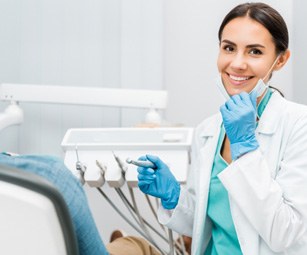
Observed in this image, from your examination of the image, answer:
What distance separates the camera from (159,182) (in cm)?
119

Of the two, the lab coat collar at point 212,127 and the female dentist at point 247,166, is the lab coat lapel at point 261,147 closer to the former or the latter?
the female dentist at point 247,166

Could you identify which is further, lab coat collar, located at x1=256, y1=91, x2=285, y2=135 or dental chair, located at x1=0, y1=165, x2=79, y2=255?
lab coat collar, located at x1=256, y1=91, x2=285, y2=135

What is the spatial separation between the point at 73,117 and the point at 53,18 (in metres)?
0.40

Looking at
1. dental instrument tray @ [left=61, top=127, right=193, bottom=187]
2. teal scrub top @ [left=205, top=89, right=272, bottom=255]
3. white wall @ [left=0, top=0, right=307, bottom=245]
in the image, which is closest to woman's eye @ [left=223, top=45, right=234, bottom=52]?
teal scrub top @ [left=205, top=89, right=272, bottom=255]

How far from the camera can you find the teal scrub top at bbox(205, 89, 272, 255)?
1.10 meters

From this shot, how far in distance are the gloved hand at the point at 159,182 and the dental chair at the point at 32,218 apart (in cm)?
69

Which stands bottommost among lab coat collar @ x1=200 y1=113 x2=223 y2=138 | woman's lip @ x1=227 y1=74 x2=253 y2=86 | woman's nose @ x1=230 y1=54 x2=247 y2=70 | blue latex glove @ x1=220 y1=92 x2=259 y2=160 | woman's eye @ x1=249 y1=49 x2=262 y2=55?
lab coat collar @ x1=200 y1=113 x2=223 y2=138

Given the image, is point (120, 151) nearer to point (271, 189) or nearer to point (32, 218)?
point (271, 189)

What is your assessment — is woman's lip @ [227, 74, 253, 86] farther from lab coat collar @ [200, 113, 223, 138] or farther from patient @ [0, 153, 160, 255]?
patient @ [0, 153, 160, 255]

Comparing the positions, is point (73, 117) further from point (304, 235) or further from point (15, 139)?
point (304, 235)

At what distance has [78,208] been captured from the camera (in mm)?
556

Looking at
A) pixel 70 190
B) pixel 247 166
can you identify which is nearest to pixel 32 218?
pixel 70 190

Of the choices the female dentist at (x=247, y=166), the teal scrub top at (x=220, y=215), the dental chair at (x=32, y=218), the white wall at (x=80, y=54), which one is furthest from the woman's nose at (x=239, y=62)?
the dental chair at (x=32, y=218)

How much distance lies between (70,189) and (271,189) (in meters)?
0.55
